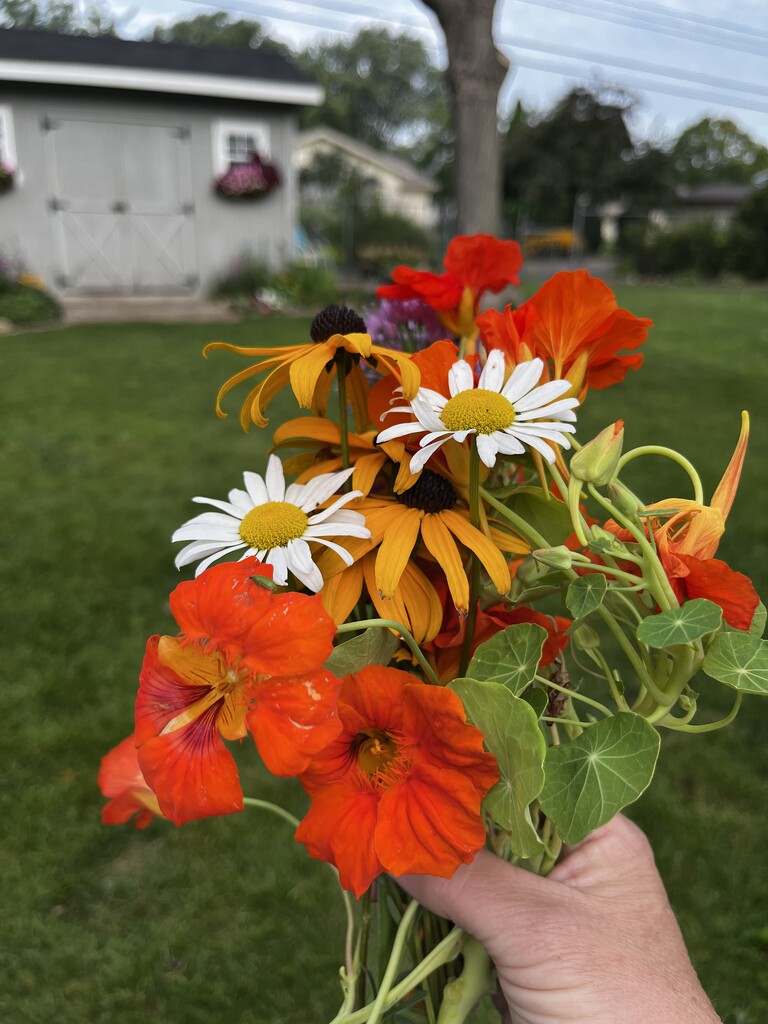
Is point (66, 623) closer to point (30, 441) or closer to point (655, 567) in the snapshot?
point (30, 441)

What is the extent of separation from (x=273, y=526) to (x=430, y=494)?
13 centimetres

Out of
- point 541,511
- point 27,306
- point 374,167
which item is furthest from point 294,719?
point 374,167

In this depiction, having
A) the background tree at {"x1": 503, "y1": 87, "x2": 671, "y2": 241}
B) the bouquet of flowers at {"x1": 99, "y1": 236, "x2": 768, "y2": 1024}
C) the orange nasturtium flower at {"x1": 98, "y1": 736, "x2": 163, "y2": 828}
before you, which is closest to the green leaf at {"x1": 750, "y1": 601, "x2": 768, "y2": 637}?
the bouquet of flowers at {"x1": 99, "y1": 236, "x2": 768, "y2": 1024}

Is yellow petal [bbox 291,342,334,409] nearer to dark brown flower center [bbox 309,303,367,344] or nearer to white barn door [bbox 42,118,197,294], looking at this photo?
dark brown flower center [bbox 309,303,367,344]

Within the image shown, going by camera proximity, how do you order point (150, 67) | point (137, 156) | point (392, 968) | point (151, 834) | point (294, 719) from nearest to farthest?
point (294, 719) < point (392, 968) < point (151, 834) < point (150, 67) < point (137, 156)

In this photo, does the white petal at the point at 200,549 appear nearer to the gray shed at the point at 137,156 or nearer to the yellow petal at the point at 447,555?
the yellow petal at the point at 447,555

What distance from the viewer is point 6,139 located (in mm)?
9016

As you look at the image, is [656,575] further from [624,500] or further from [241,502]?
[241,502]

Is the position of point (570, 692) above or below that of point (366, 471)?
below

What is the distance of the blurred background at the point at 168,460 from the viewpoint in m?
1.76

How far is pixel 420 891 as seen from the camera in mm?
737

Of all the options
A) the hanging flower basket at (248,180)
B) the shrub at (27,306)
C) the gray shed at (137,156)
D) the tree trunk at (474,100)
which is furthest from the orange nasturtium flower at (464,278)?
the gray shed at (137,156)

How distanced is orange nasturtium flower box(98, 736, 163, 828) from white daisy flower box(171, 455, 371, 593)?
0.99ft

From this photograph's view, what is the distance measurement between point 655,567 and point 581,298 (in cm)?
24
